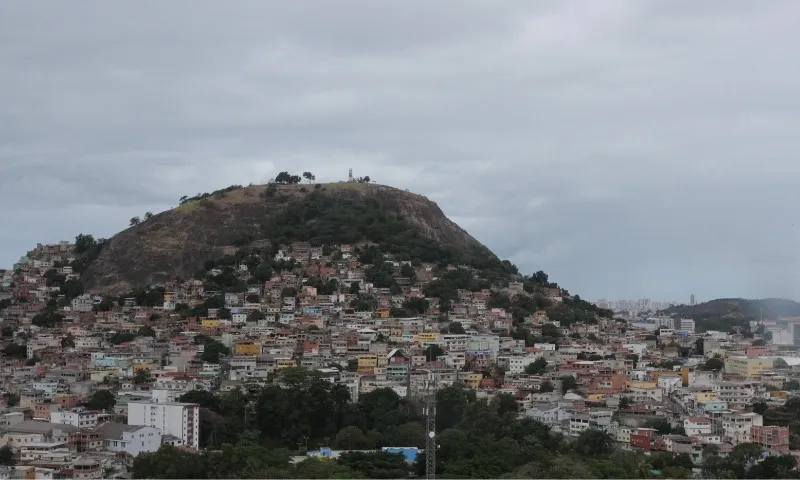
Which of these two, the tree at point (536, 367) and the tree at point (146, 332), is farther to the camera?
the tree at point (146, 332)

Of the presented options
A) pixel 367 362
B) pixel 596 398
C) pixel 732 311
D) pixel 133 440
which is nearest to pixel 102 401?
pixel 133 440

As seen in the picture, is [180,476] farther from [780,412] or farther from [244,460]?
[780,412]

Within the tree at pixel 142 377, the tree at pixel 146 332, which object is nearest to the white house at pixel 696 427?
the tree at pixel 142 377

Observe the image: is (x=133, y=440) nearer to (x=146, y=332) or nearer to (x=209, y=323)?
(x=146, y=332)

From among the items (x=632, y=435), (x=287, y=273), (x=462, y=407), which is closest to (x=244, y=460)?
(x=462, y=407)

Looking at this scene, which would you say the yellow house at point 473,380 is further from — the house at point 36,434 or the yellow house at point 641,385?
the house at point 36,434

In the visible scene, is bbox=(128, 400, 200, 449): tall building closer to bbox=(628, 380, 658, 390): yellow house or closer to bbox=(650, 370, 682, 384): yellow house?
bbox=(628, 380, 658, 390): yellow house
